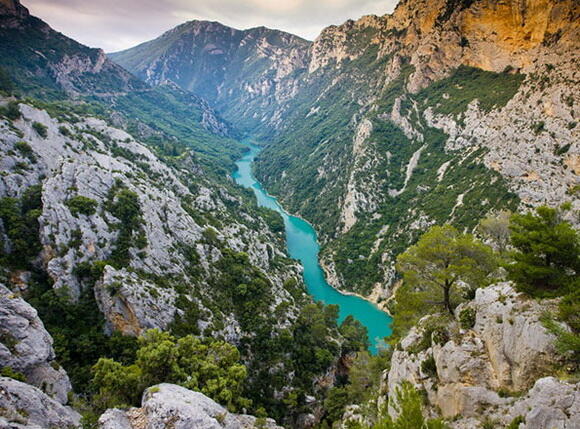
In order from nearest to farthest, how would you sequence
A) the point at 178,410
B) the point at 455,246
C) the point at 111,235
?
the point at 178,410 < the point at 455,246 < the point at 111,235

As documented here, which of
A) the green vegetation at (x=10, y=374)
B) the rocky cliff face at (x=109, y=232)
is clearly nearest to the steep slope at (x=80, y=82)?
the rocky cliff face at (x=109, y=232)

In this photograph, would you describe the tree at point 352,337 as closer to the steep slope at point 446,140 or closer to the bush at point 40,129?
the steep slope at point 446,140

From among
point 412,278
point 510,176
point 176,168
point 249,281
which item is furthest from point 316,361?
point 176,168

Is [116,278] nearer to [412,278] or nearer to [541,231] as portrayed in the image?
[412,278]

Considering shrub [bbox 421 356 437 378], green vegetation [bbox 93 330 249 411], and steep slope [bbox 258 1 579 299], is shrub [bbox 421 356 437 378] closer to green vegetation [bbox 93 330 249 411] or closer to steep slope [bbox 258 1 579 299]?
green vegetation [bbox 93 330 249 411]

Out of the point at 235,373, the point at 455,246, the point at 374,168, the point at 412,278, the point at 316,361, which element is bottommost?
the point at 235,373

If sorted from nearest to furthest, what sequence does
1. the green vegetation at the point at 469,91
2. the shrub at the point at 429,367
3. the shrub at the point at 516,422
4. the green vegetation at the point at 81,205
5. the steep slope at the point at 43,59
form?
the shrub at the point at 516,422 → the shrub at the point at 429,367 → the green vegetation at the point at 81,205 → the green vegetation at the point at 469,91 → the steep slope at the point at 43,59

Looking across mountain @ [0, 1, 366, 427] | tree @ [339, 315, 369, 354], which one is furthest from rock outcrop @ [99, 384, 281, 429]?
tree @ [339, 315, 369, 354]
